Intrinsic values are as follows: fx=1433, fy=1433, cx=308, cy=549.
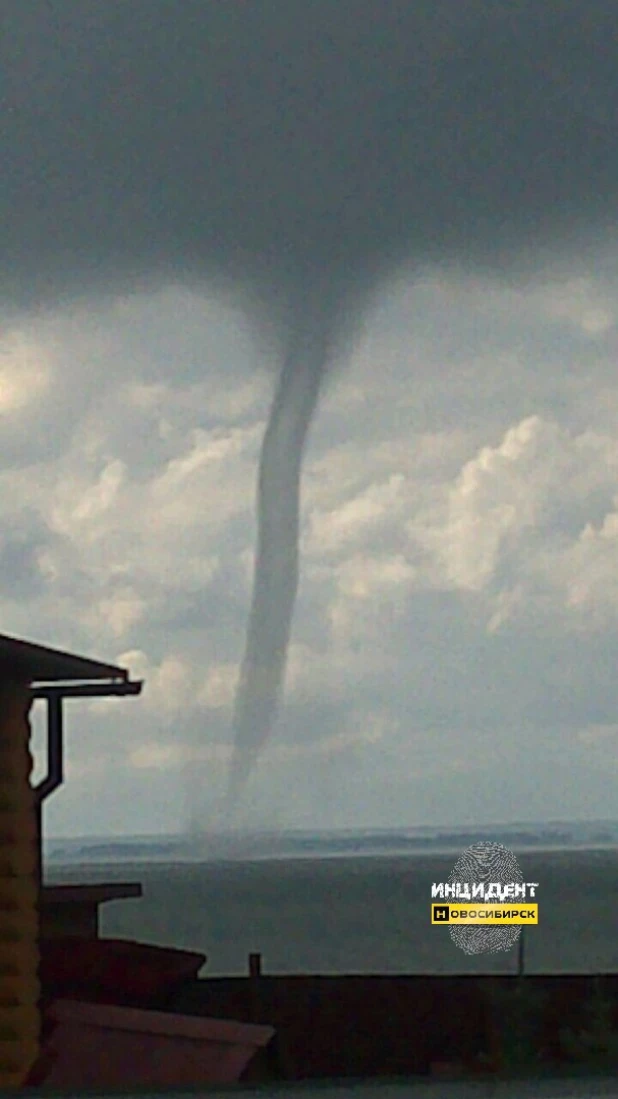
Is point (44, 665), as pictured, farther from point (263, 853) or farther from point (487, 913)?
point (487, 913)

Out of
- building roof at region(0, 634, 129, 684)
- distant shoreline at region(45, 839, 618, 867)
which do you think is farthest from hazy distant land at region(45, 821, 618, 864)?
building roof at region(0, 634, 129, 684)

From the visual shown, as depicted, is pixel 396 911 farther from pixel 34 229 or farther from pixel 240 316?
pixel 34 229

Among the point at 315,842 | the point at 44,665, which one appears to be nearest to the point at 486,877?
the point at 315,842

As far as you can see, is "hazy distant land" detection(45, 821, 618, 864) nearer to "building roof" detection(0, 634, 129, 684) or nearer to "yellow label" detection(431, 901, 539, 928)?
"yellow label" detection(431, 901, 539, 928)

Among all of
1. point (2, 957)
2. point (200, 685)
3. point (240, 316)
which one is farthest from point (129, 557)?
point (2, 957)

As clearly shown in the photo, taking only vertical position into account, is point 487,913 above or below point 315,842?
below
